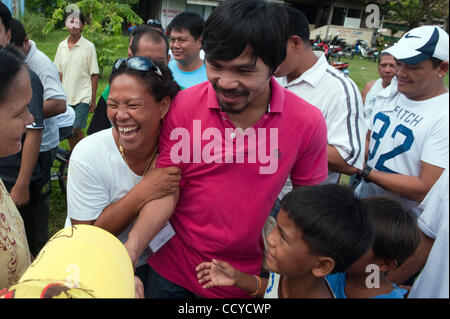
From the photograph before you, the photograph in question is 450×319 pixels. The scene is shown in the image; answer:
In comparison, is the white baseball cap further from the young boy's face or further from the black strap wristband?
the young boy's face

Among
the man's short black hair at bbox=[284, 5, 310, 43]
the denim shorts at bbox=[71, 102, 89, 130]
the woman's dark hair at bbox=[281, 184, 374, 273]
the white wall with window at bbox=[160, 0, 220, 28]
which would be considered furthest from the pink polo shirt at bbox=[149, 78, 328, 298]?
the white wall with window at bbox=[160, 0, 220, 28]

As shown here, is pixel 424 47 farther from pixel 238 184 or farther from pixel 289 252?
pixel 289 252

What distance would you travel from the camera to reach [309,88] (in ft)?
8.39

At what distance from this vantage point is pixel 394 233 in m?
1.57

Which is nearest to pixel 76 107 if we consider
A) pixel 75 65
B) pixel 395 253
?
pixel 75 65

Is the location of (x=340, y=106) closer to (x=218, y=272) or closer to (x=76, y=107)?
(x=218, y=272)

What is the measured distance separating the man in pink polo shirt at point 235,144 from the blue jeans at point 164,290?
8.8 inches

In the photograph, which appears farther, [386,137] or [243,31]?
[386,137]

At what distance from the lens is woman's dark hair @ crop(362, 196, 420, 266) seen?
5.11 ft

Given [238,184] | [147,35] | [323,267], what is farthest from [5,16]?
[323,267]

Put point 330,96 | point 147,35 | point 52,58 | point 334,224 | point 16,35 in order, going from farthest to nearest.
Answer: point 52,58 < point 147,35 < point 16,35 < point 330,96 < point 334,224

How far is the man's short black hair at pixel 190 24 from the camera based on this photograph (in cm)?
376

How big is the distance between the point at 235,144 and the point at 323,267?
0.64 meters

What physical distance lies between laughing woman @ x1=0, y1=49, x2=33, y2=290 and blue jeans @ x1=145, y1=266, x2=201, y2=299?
655mm
